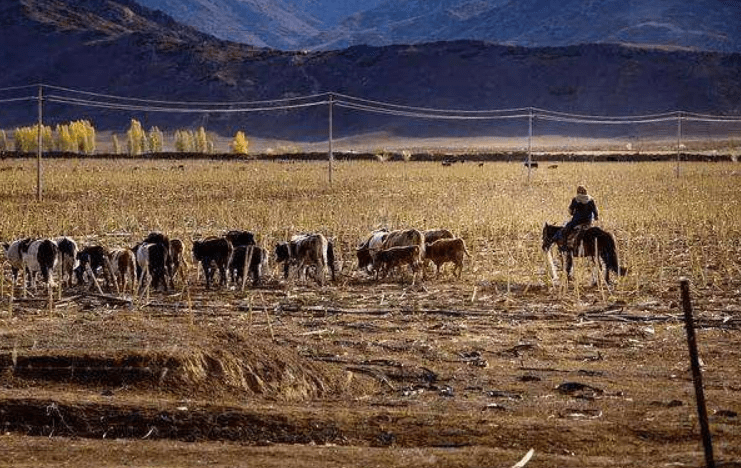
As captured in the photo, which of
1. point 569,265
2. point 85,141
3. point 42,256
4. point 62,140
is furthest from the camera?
point 62,140

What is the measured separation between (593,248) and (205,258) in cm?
652

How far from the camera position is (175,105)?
528 ft

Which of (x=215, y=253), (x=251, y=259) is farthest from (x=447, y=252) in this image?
(x=215, y=253)

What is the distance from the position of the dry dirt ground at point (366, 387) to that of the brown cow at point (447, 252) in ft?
11.8

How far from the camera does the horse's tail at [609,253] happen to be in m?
20.2

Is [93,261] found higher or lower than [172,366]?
higher

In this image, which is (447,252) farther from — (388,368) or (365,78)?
(365,78)

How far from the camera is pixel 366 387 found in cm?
Result: 1272

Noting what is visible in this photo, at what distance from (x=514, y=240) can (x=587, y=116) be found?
12789cm

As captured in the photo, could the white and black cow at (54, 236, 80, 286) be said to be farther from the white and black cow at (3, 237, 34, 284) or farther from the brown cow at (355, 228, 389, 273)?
the brown cow at (355, 228, 389, 273)

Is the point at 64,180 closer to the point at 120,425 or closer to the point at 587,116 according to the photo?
the point at 120,425

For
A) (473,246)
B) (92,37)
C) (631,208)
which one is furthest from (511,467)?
(92,37)

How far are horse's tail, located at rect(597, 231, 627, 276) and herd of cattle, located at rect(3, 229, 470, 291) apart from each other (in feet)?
7.97

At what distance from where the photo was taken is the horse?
20219 millimetres
